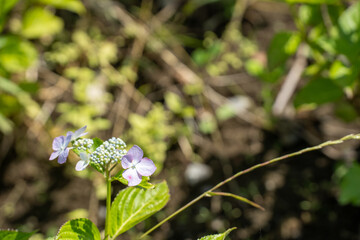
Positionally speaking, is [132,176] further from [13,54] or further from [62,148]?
[13,54]

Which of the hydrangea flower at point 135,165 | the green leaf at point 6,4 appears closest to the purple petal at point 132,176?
the hydrangea flower at point 135,165

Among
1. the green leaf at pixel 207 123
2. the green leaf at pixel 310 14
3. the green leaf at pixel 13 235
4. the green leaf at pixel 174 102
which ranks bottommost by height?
the green leaf at pixel 207 123

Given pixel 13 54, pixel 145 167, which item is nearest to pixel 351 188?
pixel 145 167

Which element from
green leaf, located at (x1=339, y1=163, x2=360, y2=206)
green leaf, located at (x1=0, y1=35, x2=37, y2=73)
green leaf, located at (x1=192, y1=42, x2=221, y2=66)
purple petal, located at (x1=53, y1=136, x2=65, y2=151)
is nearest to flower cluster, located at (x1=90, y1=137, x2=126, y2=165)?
purple petal, located at (x1=53, y1=136, x2=65, y2=151)

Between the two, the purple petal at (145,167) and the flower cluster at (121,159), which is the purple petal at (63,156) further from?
the purple petal at (145,167)

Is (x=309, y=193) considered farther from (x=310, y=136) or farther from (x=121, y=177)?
(x=121, y=177)

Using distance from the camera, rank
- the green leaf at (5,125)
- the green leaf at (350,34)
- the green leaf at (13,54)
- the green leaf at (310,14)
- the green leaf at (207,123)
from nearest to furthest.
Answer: the green leaf at (350,34) → the green leaf at (310,14) → the green leaf at (13,54) → the green leaf at (5,125) → the green leaf at (207,123)
